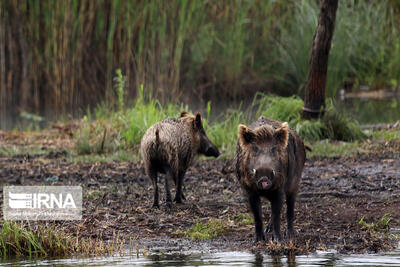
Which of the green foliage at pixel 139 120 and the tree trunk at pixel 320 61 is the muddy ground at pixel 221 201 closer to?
the green foliage at pixel 139 120

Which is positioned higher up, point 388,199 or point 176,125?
point 176,125

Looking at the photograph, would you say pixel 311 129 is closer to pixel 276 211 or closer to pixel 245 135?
pixel 276 211

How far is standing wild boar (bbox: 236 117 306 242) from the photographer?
17.7 ft

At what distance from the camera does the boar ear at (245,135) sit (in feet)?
18.3

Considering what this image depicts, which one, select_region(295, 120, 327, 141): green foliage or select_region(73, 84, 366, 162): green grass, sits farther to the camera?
select_region(295, 120, 327, 141): green foliage

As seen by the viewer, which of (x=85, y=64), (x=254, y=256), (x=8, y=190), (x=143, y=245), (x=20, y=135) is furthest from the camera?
(x=85, y=64)

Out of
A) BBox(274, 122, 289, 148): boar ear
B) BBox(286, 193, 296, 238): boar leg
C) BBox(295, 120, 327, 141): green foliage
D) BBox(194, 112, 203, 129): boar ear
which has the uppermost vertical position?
BBox(274, 122, 289, 148): boar ear

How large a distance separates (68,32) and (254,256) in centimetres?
977

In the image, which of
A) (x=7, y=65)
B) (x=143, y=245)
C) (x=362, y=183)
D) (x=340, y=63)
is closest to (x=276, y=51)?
(x=340, y=63)

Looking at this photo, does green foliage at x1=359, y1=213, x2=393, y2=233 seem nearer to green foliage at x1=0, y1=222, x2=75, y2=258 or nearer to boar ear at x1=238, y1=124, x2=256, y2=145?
boar ear at x1=238, y1=124, x2=256, y2=145

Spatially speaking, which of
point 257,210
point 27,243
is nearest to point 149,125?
point 27,243

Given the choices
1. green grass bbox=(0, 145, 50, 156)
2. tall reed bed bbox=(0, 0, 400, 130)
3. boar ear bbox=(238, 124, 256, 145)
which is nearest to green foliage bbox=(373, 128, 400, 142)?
tall reed bed bbox=(0, 0, 400, 130)

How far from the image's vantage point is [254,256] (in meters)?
5.71

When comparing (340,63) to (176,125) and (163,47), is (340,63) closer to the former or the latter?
(163,47)
